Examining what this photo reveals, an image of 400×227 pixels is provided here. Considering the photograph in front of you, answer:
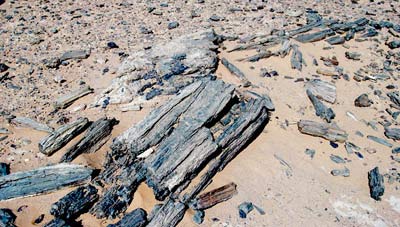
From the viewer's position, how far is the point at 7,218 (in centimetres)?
447

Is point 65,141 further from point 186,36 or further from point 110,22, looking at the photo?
point 110,22

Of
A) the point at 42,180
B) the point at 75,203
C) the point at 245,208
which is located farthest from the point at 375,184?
the point at 42,180

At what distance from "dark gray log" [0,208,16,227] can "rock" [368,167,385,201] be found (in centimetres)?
489

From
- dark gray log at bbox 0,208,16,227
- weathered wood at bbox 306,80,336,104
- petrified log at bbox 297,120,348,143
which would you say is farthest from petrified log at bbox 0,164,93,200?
weathered wood at bbox 306,80,336,104

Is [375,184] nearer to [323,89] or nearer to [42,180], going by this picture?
[323,89]

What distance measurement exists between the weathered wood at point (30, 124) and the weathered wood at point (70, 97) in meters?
0.53

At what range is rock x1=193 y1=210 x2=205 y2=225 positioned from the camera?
4.69 m

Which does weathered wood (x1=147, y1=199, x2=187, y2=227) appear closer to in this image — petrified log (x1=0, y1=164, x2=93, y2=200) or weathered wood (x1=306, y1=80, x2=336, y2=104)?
petrified log (x1=0, y1=164, x2=93, y2=200)

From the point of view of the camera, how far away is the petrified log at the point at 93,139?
5.42 metres

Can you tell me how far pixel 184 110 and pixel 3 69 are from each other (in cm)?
427

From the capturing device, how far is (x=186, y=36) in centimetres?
809

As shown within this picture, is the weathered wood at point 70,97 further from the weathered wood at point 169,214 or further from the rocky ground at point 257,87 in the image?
the weathered wood at point 169,214

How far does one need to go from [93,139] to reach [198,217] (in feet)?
6.89

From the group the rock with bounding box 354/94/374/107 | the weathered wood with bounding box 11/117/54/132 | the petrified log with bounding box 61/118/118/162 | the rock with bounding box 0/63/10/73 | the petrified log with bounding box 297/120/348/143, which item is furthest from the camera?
the rock with bounding box 0/63/10/73
